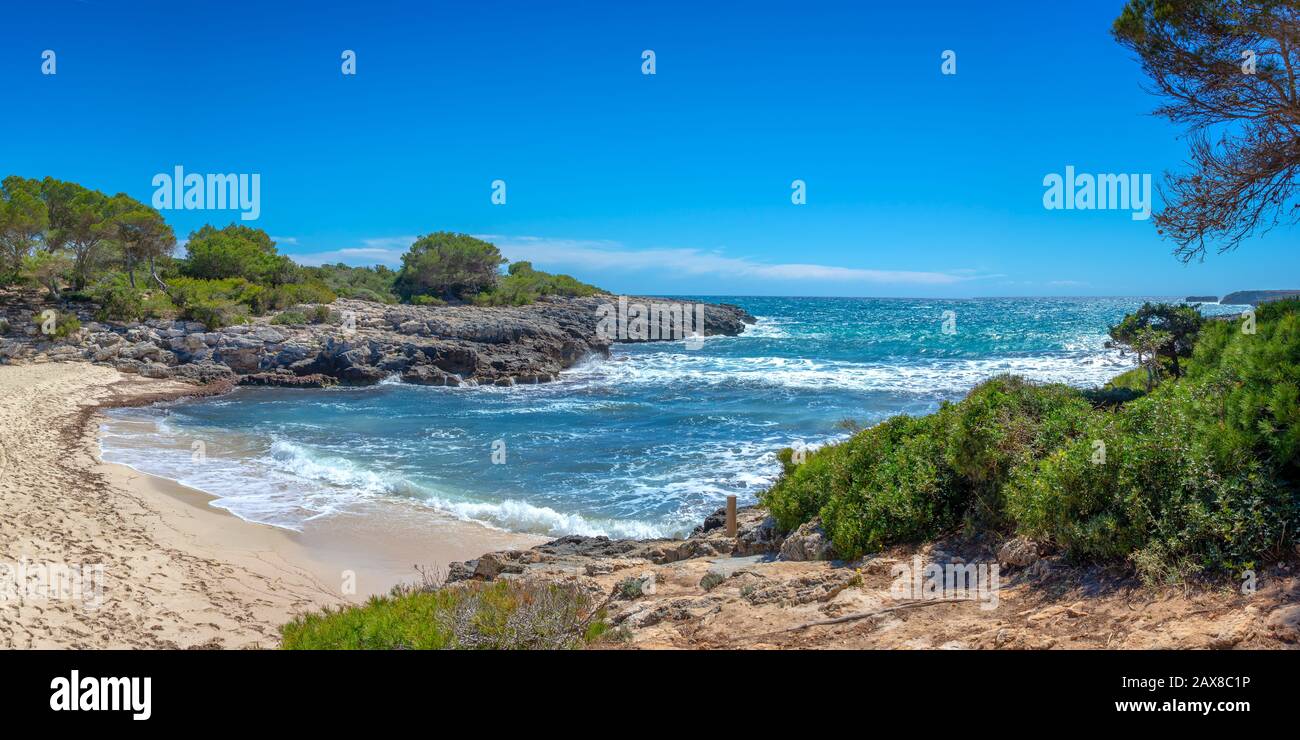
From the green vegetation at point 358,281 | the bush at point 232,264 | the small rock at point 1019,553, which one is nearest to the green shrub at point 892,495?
the small rock at point 1019,553

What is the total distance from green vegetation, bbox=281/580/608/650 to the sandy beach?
2683mm

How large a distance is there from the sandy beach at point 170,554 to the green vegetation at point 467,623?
268 centimetres

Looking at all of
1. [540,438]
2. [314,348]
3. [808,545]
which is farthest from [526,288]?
[808,545]

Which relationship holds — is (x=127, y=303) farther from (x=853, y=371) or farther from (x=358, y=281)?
(x=853, y=371)

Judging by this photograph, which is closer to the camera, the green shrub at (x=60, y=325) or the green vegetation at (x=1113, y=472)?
the green vegetation at (x=1113, y=472)

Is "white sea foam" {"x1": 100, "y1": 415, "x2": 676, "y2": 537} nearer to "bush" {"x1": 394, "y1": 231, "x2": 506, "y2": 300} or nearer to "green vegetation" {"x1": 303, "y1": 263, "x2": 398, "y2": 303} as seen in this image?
"green vegetation" {"x1": 303, "y1": 263, "x2": 398, "y2": 303}

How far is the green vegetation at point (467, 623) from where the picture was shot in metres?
5.08

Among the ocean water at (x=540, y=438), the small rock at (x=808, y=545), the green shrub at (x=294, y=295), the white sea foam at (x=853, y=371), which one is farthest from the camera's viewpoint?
the green shrub at (x=294, y=295)

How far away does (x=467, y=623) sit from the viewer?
5.17 meters

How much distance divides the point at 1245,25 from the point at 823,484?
7752 millimetres

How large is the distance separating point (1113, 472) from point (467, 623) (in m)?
5.06

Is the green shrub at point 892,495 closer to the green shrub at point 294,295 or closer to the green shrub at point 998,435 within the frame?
the green shrub at point 998,435

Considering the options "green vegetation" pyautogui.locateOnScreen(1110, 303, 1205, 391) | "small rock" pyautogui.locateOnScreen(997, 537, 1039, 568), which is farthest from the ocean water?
"green vegetation" pyautogui.locateOnScreen(1110, 303, 1205, 391)
